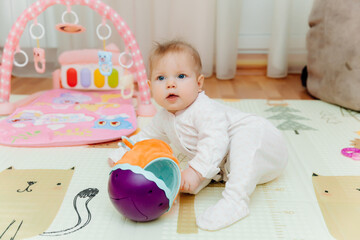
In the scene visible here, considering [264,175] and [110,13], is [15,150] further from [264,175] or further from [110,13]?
[264,175]

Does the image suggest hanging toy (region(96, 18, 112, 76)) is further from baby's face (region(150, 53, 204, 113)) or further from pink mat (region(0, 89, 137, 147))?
baby's face (region(150, 53, 204, 113))

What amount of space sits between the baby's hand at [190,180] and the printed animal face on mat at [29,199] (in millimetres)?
273

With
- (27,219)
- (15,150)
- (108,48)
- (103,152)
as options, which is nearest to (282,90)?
(108,48)

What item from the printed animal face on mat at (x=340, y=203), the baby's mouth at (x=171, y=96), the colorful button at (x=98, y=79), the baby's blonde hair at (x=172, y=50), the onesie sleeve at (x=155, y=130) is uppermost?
the baby's blonde hair at (x=172, y=50)

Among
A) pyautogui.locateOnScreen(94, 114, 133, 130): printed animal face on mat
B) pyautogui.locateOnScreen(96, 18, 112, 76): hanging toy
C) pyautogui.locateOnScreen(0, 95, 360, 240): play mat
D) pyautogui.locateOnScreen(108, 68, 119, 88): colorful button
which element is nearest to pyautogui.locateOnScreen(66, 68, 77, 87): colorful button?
pyautogui.locateOnScreen(108, 68, 119, 88): colorful button

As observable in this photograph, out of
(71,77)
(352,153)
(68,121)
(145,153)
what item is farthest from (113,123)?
(352,153)

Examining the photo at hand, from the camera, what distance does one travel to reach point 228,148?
90 cm

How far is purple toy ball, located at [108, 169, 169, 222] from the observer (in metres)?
0.71

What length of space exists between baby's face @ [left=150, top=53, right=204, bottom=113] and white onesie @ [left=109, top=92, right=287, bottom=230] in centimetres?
4

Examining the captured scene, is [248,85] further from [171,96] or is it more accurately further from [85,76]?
[171,96]

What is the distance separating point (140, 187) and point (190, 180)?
0.16 m

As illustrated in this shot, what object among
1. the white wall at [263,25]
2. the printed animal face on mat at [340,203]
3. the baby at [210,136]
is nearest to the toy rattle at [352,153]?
the printed animal face on mat at [340,203]

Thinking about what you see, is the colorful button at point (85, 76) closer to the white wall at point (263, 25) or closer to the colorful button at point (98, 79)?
the colorful button at point (98, 79)

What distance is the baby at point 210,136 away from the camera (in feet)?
2.70
